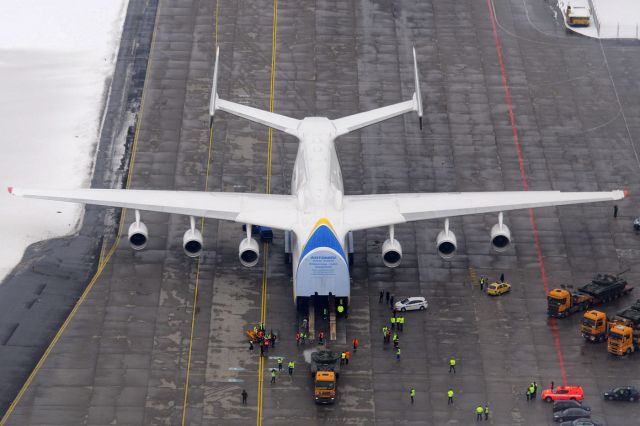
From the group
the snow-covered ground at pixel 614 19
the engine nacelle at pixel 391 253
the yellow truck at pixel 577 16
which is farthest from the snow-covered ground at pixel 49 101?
the snow-covered ground at pixel 614 19

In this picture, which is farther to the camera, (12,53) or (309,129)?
(12,53)

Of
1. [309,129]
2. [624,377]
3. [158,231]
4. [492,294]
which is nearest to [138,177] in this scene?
[158,231]

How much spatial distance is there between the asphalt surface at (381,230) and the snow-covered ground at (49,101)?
5.97 meters

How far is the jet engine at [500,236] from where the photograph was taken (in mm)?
150250

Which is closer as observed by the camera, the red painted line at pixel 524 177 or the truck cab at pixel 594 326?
the truck cab at pixel 594 326

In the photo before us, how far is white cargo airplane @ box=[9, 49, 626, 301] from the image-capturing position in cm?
14638

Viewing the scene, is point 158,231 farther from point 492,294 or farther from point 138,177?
point 492,294

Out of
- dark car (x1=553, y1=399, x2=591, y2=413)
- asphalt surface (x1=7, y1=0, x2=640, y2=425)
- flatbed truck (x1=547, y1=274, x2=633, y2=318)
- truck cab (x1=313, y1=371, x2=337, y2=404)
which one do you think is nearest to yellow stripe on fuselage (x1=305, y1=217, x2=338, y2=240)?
asphalt surface (x1=7, y1=0, x2=640, y2=425)

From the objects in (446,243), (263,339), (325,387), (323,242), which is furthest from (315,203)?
(325,387)

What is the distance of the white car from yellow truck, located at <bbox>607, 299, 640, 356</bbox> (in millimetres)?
15401

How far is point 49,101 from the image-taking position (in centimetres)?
17888

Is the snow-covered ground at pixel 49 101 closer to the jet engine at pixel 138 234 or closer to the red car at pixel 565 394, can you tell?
the jet engine at pixel 138 234

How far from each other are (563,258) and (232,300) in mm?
28875

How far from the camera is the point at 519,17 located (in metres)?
189
